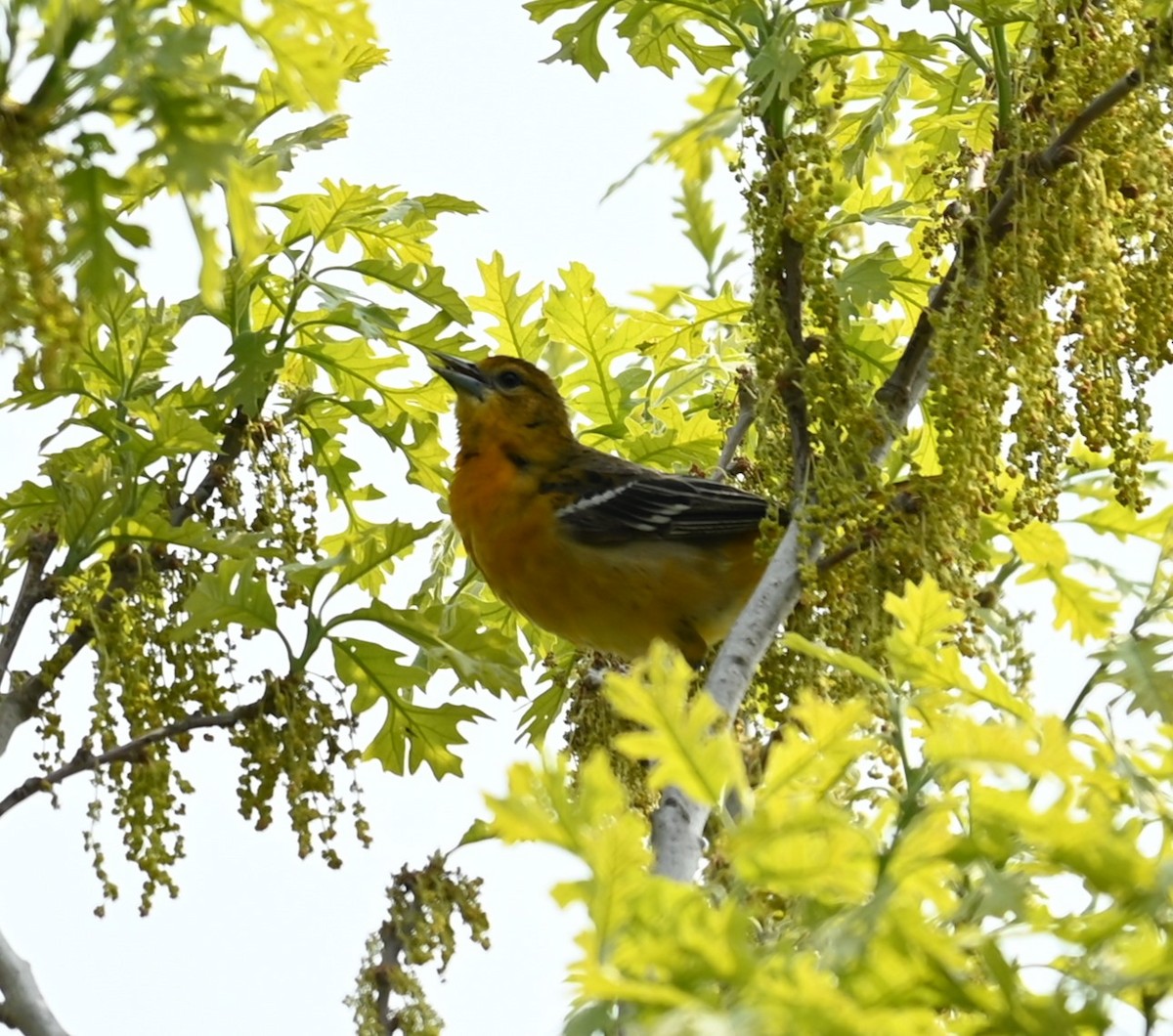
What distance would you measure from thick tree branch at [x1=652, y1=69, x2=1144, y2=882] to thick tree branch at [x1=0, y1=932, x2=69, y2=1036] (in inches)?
43.5

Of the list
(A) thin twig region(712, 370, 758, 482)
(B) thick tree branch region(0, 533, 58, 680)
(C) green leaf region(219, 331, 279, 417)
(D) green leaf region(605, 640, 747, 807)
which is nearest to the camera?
(D) green leaf region(605, 640, 747, 807)

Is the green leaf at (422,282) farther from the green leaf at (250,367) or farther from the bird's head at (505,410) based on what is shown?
the bird's head at (505,410)

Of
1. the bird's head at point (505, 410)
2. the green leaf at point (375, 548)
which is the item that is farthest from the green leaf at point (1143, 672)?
the bird's head at point (505, 410)

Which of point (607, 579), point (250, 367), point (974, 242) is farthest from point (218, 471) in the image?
point (974, 242)

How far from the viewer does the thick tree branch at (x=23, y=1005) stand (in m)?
2.99

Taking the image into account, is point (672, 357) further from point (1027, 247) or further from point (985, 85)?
point (1027, 247)

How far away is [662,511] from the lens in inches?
200

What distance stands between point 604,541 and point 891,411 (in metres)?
2.06

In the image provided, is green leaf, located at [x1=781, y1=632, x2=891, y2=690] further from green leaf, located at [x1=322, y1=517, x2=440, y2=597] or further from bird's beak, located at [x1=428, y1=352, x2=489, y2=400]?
bird's beak, located at [x1=428, y1=352, x2=489, y2=400]

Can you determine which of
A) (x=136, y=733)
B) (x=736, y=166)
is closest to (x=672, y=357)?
(x=736, y=166)

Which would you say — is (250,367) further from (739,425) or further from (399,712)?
(739,425)

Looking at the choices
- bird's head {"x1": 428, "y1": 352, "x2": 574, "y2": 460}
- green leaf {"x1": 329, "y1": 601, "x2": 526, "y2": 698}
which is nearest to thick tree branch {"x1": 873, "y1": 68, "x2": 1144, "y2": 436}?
green leaf {"x1": 329, "y1": 601, "x2": 526, "y2": 698}

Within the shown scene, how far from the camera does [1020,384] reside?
2.83 metres

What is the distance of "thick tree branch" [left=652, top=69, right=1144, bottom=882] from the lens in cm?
290
